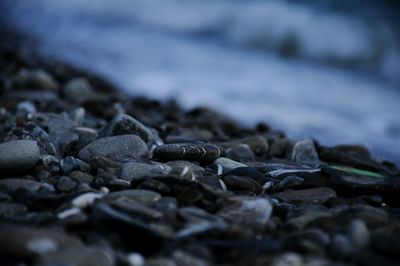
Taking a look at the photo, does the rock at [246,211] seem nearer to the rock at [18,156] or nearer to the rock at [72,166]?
the rock at [72,166]

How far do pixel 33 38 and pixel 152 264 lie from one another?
9.19 m

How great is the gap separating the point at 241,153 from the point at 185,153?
2.01 ft

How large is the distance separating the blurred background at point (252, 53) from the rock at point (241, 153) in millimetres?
1924

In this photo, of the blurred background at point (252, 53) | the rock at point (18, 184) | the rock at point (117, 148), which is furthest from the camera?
the blurred background at point (252, 53)

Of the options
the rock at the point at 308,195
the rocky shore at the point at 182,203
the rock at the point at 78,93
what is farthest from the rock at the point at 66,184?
the rock at the point at 78,93

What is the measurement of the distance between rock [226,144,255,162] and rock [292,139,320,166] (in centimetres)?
27

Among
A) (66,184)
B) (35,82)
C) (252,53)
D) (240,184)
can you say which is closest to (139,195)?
(66,184)

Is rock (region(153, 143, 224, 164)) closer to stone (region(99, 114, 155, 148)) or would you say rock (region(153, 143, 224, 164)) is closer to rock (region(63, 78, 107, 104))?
stone (region(99, 114, 155, 148))

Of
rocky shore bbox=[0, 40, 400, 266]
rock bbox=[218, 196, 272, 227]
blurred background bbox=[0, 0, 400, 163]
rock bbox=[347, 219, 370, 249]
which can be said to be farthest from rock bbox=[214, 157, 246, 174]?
blurred background bbox=[0, 0, 400, 163]

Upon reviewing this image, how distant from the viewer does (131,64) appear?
8.09 meters

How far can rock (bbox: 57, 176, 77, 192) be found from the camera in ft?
6.79

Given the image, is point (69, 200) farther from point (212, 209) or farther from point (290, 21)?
point (290, 21)

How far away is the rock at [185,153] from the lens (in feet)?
8.29

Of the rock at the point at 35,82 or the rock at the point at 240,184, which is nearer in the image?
the rock at the point at 240,184
